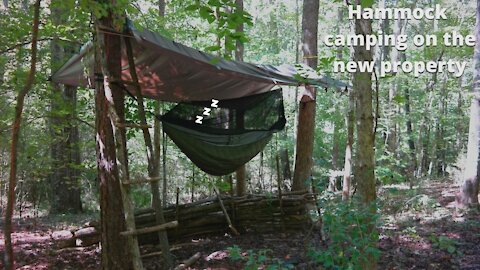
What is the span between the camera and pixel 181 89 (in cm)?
400

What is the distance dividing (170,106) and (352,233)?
4.56 metres

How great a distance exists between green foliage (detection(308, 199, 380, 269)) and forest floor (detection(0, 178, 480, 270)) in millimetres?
390

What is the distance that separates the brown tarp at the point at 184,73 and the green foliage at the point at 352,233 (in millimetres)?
1021

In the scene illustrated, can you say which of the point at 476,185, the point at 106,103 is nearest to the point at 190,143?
the point at 106,103

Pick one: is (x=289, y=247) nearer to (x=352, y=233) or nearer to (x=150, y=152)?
(x=150, y=152)

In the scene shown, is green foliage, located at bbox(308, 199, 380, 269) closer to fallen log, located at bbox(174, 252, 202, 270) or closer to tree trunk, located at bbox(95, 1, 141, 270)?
fallen log, located at bbox(174, 252, 202, 270)

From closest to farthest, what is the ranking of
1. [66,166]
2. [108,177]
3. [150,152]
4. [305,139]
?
1. [108,177]
2. [150,152]
3. [305,139]
4. [66,166]

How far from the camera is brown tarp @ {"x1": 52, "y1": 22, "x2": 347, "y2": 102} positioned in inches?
114

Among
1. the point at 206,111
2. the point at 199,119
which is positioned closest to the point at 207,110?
the point at 206,111

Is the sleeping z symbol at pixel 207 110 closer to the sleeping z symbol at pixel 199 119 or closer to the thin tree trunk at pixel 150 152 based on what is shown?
the sleeping z symbol at pixel 199 119

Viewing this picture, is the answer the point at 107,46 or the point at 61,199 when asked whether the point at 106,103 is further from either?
the point at 61,199

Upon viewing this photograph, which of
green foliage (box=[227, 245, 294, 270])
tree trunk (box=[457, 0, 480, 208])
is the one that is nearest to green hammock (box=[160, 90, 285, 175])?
green foliage (box=[227, 245, 294, 270])

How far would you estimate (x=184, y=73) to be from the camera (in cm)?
353

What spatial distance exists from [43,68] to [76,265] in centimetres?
289
